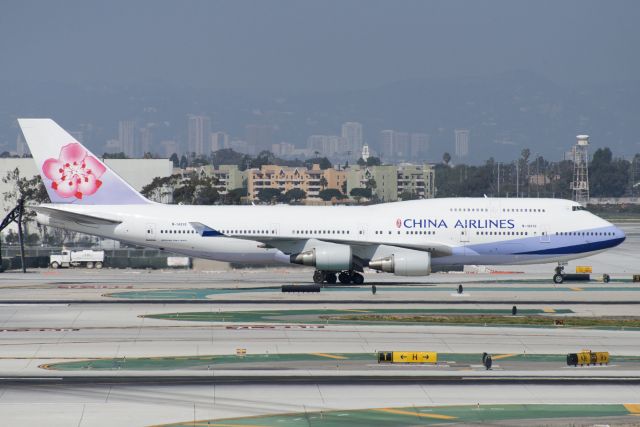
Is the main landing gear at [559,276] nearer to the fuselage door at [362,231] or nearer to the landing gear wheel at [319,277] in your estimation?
the fuselage door at [362,231]

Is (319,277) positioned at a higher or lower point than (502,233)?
lower

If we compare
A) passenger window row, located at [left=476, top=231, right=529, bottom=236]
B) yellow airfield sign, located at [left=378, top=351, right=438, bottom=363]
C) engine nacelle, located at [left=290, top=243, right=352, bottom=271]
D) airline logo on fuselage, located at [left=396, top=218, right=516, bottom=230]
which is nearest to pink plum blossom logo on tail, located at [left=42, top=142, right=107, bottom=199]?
engine nacelle, located at [left=290, top=243, right=352, bottom=271]

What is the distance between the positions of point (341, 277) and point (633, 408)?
34.4 m

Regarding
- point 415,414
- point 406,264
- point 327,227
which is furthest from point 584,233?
point 415,414

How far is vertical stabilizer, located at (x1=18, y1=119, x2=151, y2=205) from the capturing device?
2603 inches

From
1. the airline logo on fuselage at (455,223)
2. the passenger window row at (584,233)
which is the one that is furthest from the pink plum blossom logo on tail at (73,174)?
the passenger window row at (584,233)

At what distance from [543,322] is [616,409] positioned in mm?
16899

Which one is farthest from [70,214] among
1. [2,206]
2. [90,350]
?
[2,206]

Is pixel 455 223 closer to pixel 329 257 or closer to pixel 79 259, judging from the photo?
pixel 329 257

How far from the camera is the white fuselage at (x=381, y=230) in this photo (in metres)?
64.4

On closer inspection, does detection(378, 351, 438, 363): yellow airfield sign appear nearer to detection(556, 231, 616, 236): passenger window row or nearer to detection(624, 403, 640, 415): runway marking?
detection(624, 403, 640, 415): runway marking

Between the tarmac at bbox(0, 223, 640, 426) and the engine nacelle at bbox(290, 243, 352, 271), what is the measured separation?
1.52 metres

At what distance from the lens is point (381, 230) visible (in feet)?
212

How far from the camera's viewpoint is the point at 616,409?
1232 inches
